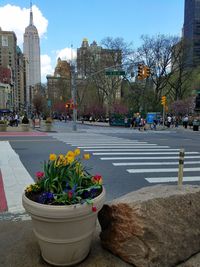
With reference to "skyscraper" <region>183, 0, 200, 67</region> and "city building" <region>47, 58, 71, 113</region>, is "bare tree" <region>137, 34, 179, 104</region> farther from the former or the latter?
"city building" <region>47, 58, 71, 113</region>

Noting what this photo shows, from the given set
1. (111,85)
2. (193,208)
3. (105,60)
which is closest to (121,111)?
(111,85)

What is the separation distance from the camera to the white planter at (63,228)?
2.88 meters

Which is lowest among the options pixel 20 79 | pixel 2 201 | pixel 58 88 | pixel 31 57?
pixel 2 201

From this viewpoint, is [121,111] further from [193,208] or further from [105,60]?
[193,208]

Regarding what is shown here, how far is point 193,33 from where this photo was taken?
63656 millimetres

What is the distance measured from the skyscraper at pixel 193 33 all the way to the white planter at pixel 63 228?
205ft

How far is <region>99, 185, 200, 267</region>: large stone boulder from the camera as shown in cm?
323

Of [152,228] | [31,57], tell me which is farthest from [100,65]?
[31,57]

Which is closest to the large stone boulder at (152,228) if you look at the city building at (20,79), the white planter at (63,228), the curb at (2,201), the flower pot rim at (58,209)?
the white planter at (63,228)

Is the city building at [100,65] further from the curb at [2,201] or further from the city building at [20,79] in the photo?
the city building at [20,79]

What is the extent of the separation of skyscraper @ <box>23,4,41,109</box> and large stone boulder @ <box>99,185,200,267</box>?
155067 mm

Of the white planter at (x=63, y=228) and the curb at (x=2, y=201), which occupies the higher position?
the white planter at (x=63, y=228)

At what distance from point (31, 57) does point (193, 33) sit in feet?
422

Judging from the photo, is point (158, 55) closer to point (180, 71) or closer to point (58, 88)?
point (180, 71)
